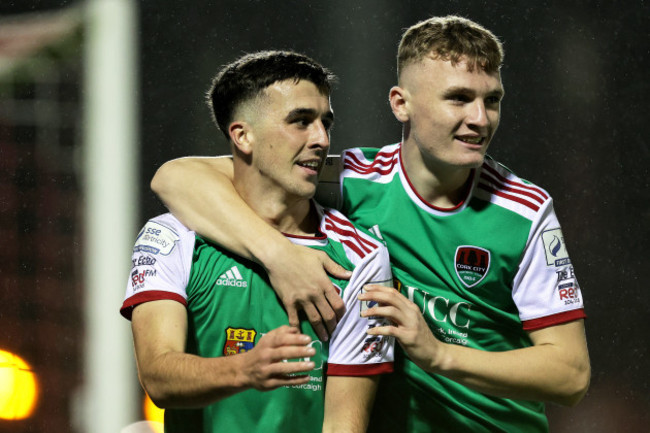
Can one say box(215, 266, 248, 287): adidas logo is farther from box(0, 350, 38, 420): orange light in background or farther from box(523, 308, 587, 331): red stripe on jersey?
box(0, 350, 38, 420): orange light in background

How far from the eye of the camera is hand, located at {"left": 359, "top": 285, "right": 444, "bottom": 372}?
1433 mm

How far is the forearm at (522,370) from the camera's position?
1.52 m

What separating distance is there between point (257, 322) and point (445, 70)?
0.58 m

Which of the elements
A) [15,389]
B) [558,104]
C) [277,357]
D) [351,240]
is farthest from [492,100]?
[15,389]

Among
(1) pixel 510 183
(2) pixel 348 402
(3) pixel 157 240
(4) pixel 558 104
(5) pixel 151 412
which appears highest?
(4) pixel 558 104

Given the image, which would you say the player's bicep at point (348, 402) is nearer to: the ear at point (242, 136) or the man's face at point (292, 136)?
the man's face at point (292, 136)

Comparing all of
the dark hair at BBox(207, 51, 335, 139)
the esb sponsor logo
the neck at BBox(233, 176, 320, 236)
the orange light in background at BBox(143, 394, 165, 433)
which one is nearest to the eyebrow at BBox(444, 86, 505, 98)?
the dark hair at BBox(207, 51, 335, 139)

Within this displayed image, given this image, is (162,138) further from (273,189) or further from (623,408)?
(623,408)

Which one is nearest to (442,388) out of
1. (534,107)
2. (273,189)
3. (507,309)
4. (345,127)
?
(507,309)

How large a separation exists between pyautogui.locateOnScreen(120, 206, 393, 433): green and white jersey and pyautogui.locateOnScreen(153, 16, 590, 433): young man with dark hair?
7cm

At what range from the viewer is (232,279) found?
62.0 inches

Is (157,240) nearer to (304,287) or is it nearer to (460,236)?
(304,287)

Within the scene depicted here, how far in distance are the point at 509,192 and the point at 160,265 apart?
26.5 inches

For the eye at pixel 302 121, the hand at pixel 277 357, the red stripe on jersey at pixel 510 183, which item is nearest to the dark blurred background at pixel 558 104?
the red stripe on jersey at pixel 510 183
